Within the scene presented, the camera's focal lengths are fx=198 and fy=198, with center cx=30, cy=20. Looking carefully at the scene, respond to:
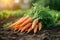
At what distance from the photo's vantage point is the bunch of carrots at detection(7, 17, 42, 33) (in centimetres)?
488

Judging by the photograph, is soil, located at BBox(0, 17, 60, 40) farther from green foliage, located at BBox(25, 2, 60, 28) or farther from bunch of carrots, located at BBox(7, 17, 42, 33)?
green foliage, located at BBox(25, 2, 60, 28)

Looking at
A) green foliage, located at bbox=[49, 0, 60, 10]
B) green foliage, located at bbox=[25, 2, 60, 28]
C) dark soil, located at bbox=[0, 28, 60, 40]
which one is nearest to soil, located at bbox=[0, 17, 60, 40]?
dark soil, located at bbox=[0, 28, 60, 40]

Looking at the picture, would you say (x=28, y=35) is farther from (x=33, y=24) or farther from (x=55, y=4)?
(x=55, y=4)

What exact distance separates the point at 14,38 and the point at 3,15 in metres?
2.56

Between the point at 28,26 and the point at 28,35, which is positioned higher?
the point at 28,26

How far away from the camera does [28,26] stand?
495cm

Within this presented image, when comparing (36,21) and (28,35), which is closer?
(28,35)

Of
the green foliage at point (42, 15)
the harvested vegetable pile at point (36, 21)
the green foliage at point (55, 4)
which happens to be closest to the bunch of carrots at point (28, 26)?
the harvested vegetable pile at point (36, 21)

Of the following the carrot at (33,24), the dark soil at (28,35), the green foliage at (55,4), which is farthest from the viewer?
the green foliage at (55,4)

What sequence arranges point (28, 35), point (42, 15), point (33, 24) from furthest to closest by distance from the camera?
1. point (42, 15)
2. point (33, 24)
3. point (28, 35)

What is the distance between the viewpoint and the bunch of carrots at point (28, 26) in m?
4.88

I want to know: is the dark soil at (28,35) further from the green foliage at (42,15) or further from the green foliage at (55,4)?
the green foliage at (55,4)

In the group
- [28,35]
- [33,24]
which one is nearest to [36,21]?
[33,24]

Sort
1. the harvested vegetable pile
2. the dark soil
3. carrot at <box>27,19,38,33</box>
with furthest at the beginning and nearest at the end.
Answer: the harvested vegetable pile → carrot at <box>27,19,38,33</box> → the dark soil
